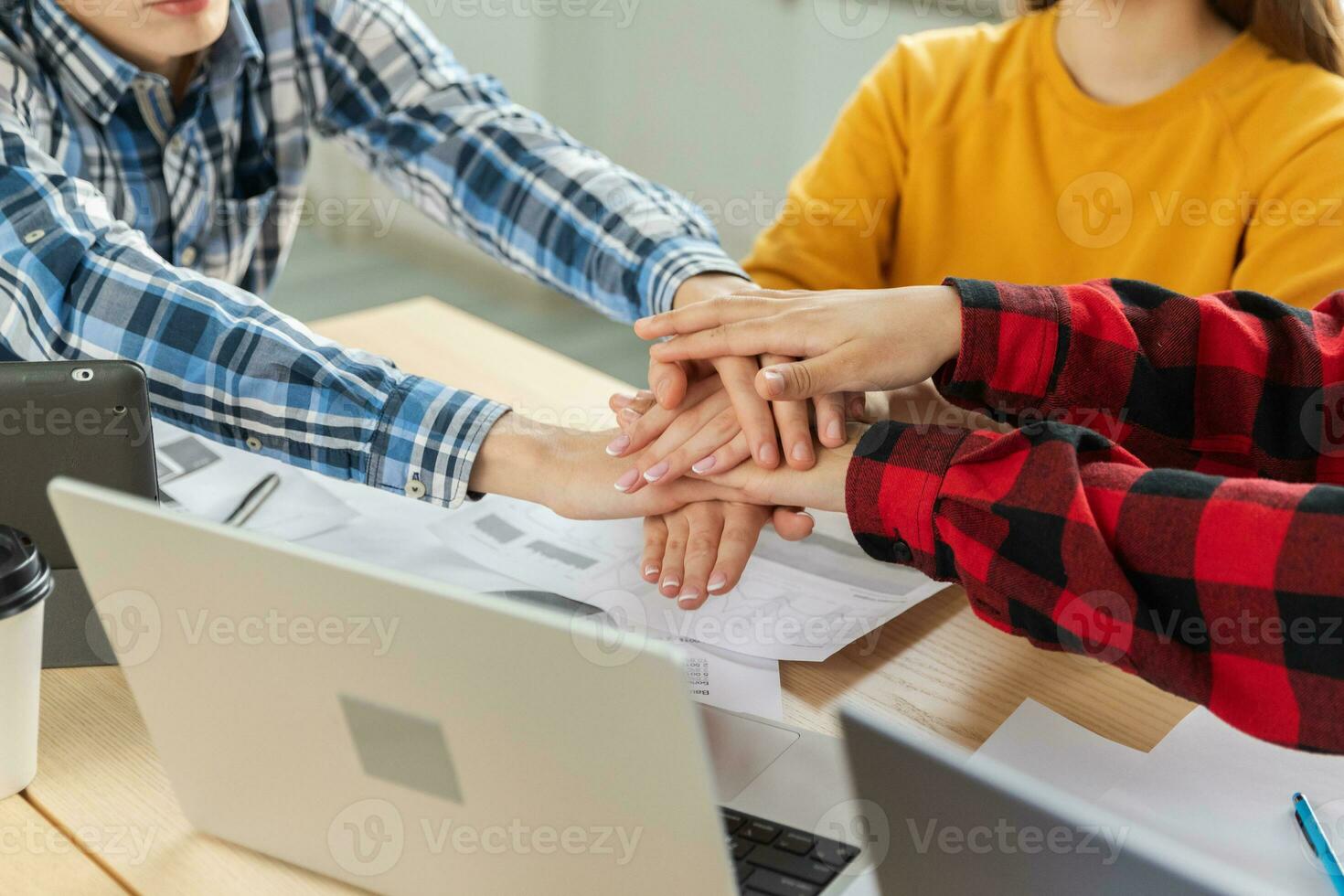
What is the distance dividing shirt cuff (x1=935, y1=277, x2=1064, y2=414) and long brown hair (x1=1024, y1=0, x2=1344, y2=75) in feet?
1.94

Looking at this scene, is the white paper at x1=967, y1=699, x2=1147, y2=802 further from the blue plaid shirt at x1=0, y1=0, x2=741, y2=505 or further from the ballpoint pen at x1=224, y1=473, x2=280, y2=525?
the ballpoint pen at x1=224, y1=473, x2=280, y2=525

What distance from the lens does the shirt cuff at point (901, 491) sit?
86 centimetres

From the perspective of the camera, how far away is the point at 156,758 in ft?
2.62

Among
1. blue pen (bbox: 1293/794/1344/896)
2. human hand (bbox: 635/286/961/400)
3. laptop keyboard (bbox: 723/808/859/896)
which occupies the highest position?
human hand (bbox: 635/286/961/400)

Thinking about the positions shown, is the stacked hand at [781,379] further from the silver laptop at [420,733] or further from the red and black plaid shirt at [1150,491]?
the silver laptop at [420,733]

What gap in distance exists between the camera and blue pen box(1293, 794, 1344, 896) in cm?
67

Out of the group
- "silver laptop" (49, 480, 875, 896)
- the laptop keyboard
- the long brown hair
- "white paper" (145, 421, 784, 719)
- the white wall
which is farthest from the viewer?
the white wall

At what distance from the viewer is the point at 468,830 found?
0.64m

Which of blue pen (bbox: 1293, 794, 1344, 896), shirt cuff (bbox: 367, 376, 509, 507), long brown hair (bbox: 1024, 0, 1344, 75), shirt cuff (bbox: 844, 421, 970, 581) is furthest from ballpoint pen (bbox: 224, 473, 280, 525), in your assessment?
long brown hair (bbox: 1024, 0, 1344, 75)

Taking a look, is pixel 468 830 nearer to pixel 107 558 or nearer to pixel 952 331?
pixel 107 558

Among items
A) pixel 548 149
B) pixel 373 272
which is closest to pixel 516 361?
pixel 548 149

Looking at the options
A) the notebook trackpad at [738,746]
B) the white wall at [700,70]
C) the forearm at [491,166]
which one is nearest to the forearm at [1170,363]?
the notebook trackpad at [738,746]

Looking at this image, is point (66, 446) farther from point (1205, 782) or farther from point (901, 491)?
point (1205, 782)

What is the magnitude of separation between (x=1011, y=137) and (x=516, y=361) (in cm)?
67
